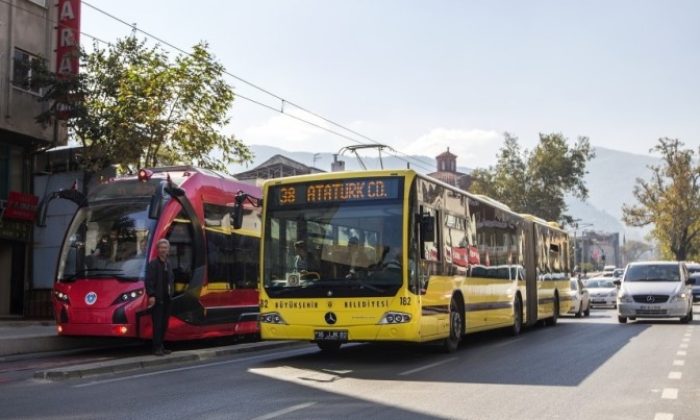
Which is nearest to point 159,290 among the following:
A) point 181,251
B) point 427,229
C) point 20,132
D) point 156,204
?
point 156,204

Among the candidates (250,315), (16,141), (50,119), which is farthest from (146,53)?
(250,315)

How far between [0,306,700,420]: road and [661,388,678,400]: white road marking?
0.01 metres

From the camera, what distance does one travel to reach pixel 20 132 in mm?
26453

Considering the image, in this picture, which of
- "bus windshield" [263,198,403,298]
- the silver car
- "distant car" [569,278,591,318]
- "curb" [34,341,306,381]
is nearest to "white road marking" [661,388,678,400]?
"bus windshield" [263,198,403,298]

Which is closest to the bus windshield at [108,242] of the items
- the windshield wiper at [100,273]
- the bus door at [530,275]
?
the windshield wiper at [100,273]

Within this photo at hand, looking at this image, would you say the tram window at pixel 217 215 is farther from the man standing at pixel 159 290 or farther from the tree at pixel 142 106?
the tree at pixel 142 106

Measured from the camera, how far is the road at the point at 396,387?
26.0 ft

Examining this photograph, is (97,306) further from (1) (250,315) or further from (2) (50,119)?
(2) (50,119)

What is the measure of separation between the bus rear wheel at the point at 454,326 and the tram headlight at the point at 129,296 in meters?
5.12

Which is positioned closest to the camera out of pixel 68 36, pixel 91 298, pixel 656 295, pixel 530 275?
pixel 91 298

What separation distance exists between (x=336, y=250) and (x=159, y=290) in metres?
3.03

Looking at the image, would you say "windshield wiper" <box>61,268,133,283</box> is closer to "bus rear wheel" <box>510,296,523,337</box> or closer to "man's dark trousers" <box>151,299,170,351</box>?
"man's dark trousers" <box>151,299,170,351</box>

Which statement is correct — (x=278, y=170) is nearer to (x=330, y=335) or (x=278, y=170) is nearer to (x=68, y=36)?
(x=68, y=36)

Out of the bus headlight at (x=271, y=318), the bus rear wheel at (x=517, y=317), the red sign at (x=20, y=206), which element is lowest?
the bus rear wheel at (x=517, y=317)
